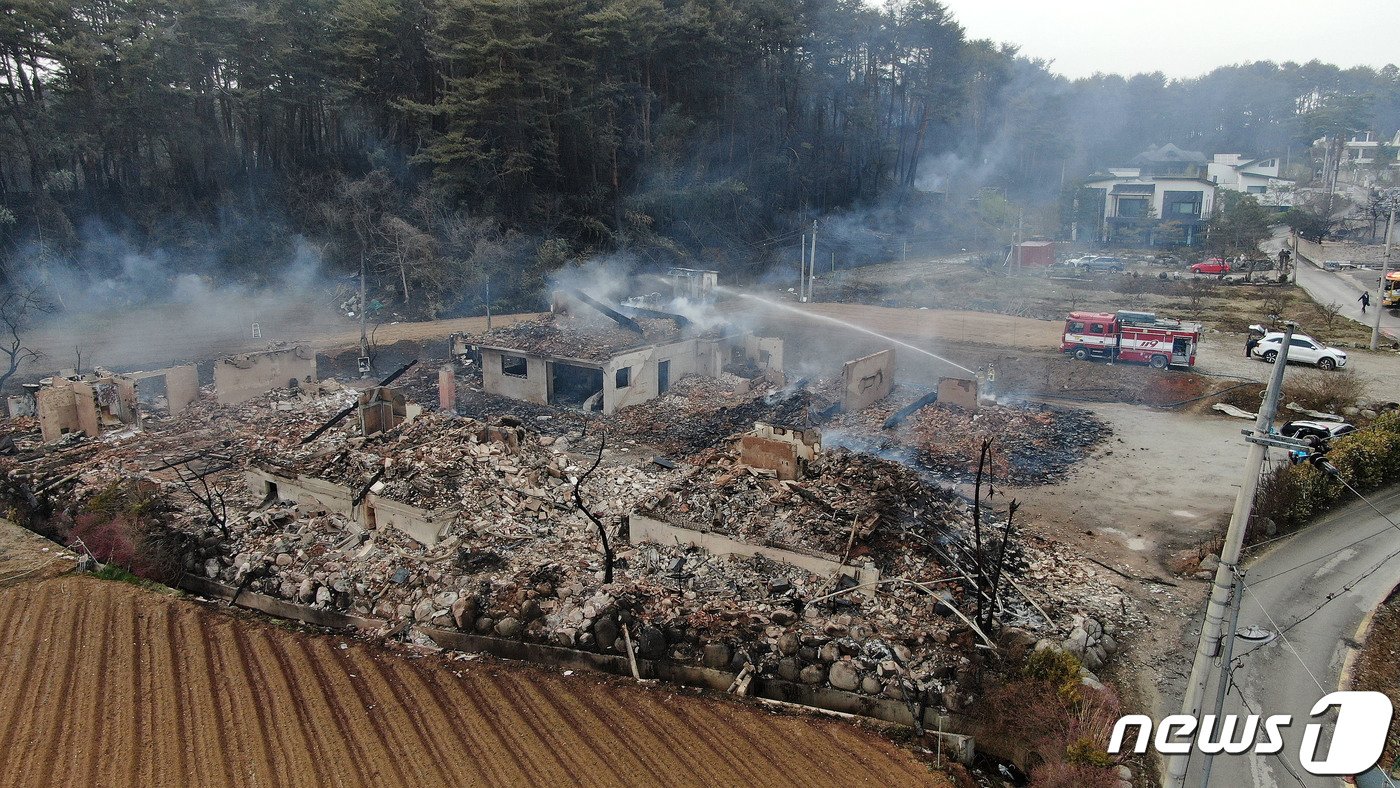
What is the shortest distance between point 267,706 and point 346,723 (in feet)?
3.55

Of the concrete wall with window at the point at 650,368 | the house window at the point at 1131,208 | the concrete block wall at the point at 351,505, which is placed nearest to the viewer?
the concrete block wall at the point at 351,505

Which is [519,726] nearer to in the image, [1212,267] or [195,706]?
[195,706]

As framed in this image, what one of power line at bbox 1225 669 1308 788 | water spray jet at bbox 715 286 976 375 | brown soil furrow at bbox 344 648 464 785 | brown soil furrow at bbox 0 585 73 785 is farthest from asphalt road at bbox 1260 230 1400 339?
brown soil furrow at bbox 0 585 73 785

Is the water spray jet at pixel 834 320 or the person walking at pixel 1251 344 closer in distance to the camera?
the water spray jet at pixel 834 320

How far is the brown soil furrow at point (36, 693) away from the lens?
28.7ft

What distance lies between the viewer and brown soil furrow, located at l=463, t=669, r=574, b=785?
28.2 ft

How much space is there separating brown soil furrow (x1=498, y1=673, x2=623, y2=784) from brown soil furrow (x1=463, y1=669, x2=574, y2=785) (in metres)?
0.05

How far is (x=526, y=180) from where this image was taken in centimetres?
3716

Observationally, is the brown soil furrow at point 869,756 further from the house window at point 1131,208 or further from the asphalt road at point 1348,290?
the house window at point 1131,208

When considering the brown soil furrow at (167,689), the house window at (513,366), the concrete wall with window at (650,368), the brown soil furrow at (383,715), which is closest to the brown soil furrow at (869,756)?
the brown soil furrow at (383,715)

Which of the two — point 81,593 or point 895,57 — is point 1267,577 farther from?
point 895,57

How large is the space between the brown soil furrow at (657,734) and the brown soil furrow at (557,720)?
0.30 m

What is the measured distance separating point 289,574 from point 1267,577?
14.2 m

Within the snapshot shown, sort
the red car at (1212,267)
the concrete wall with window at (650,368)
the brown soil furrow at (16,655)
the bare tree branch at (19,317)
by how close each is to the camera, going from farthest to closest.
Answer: the red car at (1212,267) → the bare tree branch at (19,317) → the concrete wall with window at (650,368) → the brown soil furrow at (16,655)
